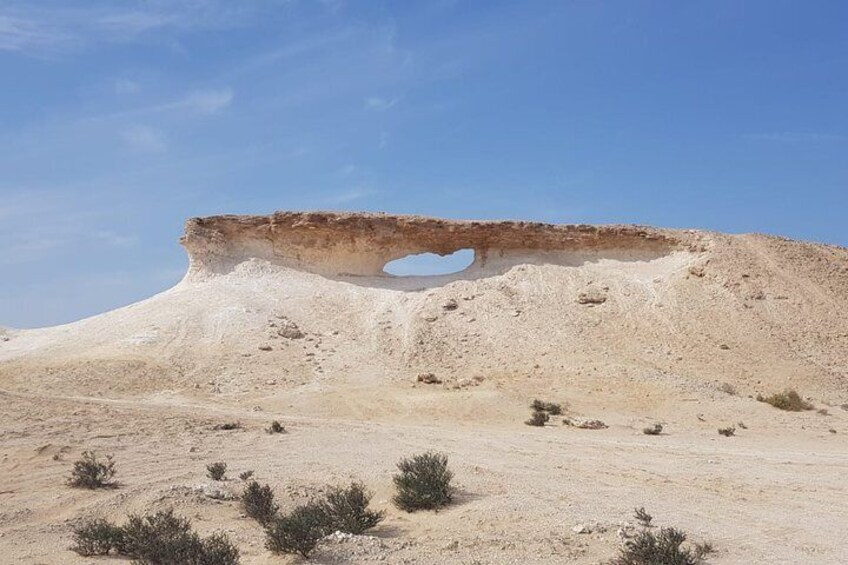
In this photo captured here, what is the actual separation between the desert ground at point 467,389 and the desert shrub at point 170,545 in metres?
0.30

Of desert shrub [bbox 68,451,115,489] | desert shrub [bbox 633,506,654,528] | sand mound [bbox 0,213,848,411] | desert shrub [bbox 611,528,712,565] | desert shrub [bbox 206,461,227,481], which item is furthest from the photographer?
sand mound [bbox 0,213,848,411]

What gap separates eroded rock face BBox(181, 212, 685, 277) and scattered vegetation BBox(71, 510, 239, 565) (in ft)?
71.5

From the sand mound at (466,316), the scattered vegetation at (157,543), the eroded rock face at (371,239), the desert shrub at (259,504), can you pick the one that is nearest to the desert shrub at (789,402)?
the sand mound at (466,316)

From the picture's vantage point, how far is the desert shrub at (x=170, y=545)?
19.8 feet

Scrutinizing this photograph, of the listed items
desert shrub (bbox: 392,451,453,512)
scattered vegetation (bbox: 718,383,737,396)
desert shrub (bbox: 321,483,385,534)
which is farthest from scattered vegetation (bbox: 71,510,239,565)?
scattered vegetation (bbox: 718,383,737,396)

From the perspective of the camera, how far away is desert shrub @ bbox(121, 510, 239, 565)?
Result: 604cm

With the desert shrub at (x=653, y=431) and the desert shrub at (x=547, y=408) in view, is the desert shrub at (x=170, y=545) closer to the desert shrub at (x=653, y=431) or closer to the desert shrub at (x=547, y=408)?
the desert shrub at (x=653, y=431)

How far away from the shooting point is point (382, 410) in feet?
62.4

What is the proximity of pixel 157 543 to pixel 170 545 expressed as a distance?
1.13 ft

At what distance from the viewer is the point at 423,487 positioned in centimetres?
834

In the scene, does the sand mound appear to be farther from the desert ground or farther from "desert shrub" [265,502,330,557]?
"desert shrub" [265,502,330,557]

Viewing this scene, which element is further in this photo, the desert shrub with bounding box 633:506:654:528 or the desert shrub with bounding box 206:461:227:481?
the desert shrub with bounding box 206:461:227:481

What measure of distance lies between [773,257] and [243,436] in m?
23.1

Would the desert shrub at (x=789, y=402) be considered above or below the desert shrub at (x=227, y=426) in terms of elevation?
above
